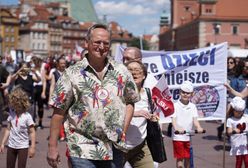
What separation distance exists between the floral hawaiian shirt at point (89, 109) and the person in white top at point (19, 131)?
8.11 ft

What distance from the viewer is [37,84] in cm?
1381

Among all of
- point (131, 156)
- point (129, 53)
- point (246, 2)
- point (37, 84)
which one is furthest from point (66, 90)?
point (246, 2)

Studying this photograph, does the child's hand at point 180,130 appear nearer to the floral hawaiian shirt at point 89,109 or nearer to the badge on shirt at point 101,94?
the floral hawaiian shirt at point 89,109

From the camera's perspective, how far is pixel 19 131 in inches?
259

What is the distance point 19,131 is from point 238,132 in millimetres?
2823

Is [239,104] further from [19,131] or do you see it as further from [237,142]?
[19,131]

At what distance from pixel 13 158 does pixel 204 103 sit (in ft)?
10.9

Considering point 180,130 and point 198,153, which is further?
point 198,153

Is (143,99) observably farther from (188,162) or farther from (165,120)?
(188,162)

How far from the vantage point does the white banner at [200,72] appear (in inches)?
339

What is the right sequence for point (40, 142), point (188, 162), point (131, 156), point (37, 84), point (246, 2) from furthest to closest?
1. point (246, 2)
2. point (37, 84)
3. point (40, 142)
4. point (188, 162)
5. point (131, 156)

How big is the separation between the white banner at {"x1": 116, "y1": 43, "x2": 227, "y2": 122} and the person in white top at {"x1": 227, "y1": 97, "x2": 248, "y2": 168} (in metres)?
0.93

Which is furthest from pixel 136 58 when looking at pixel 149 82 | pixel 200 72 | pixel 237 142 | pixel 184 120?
pixel 200 72

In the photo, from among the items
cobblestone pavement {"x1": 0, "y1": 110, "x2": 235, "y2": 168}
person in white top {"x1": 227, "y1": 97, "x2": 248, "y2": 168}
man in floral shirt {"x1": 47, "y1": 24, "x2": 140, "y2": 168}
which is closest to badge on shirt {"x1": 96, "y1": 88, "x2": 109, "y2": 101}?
man in floral shirt {"x1": 47, "y1": 24, "x2": 140, "y2": 168}
